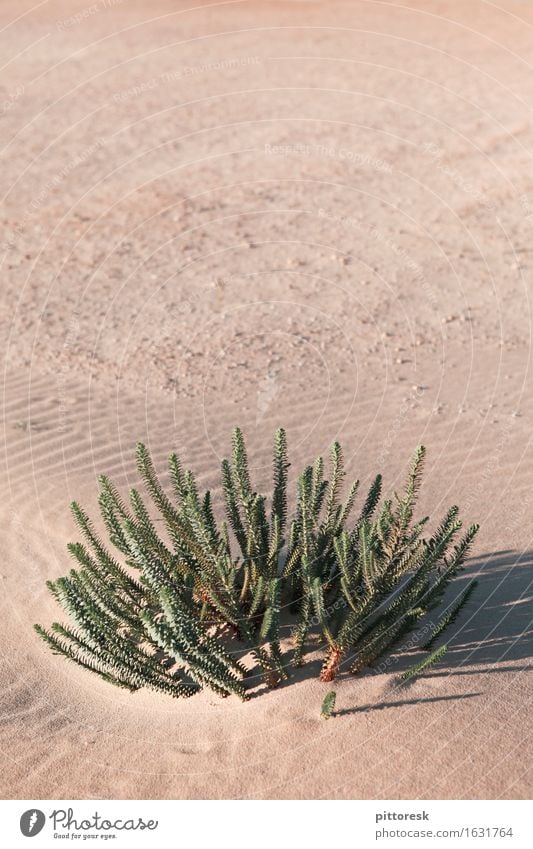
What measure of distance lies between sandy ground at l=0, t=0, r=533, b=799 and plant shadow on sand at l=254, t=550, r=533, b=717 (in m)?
0.02

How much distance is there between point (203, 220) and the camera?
38.4ft

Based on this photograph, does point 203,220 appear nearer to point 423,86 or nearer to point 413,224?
point 413,224

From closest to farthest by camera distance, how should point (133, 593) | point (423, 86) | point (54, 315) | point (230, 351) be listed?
point (133, 593) < point (230, 351) < point (54, 315) < point (423, 86)

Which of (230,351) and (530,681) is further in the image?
(230,351)

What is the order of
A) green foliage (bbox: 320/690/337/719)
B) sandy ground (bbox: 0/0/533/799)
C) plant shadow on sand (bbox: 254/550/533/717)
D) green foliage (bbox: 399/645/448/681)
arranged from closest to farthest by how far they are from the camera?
green foliage (bbox: 320/690/337/719), green foliage (bbox: 399/645/448/681), sandy ground (bbox: 0/0/533/799), plant shadow on sand (bbox: 254/550/533/717)

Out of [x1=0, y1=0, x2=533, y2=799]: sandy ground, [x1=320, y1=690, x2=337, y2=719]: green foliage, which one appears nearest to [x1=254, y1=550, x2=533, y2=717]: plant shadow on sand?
[x1=0, y1=0, x2=533, y2=799]: sandy ground

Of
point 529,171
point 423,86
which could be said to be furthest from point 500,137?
point 423,86

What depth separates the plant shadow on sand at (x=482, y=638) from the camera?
484cm

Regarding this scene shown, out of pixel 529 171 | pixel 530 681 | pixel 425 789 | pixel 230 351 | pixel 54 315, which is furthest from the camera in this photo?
pixel 529 171

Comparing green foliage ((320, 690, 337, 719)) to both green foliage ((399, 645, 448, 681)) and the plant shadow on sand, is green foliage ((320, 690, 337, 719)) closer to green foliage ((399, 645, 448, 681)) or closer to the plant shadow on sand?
the plant shadow on sand

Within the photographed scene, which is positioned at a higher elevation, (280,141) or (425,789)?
(280,141)

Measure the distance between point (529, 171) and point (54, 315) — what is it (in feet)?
19.8

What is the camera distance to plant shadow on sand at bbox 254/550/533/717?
484 cm

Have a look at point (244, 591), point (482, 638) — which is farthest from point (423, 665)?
point (244, 591)
